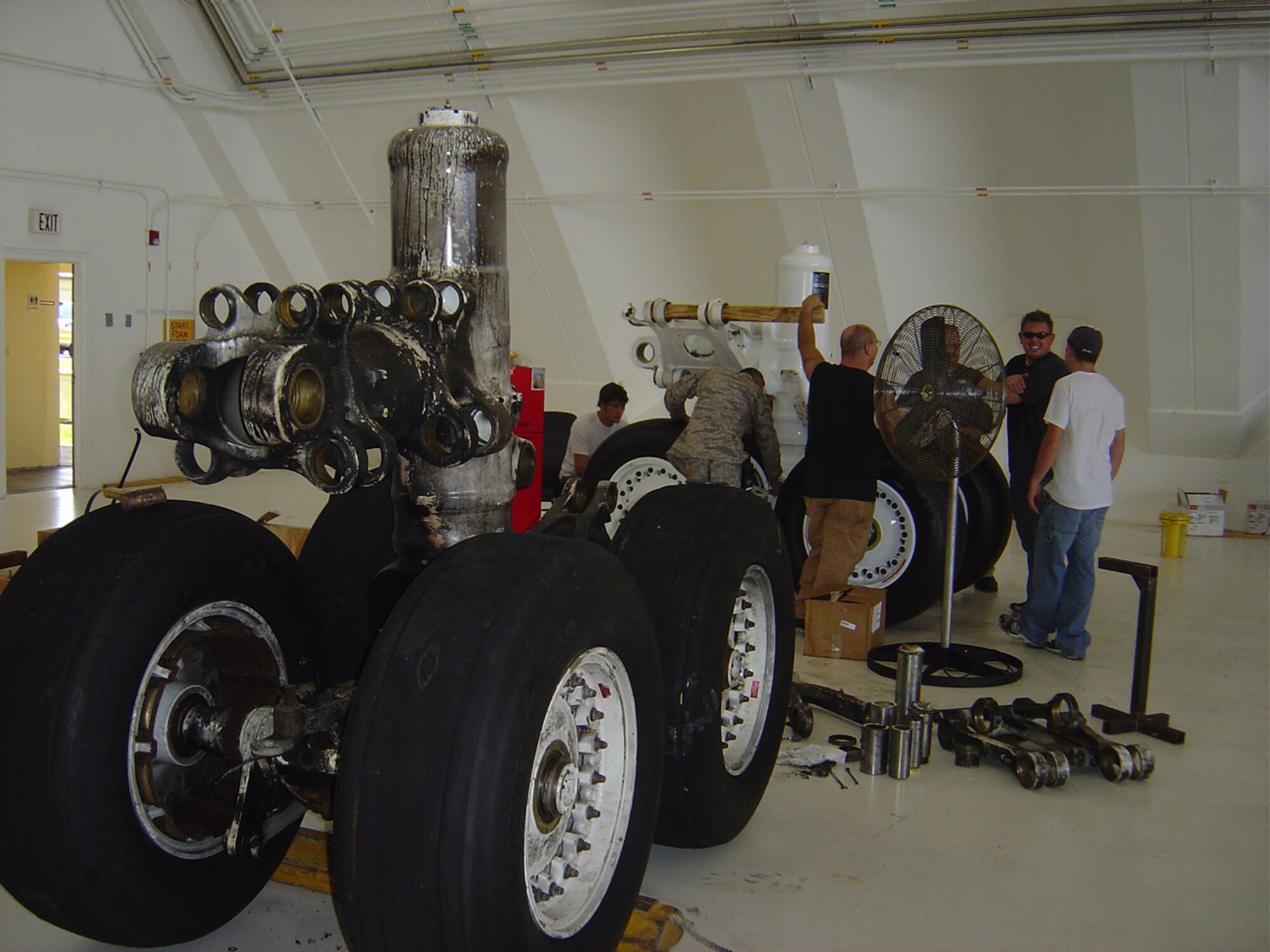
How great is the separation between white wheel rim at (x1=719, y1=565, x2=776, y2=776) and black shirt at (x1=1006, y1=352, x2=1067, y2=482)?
300 centimetres

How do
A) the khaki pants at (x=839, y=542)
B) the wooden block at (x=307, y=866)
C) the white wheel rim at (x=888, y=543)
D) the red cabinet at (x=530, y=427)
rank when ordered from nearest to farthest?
the wooden block at (x=307, y=866) → the khaki pants at (x=839, y=542) → the white wheel rim at (x=888, y=543) → the red cabinet at (x=530, y=427)

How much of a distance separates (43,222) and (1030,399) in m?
8.36

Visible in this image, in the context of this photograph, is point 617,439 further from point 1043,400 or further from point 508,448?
point 508,448

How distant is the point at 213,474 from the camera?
2.23m

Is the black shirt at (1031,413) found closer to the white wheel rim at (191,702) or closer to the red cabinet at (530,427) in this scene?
the red cabinet at (530,427)

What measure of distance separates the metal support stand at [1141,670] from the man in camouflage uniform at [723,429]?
6.06 feet

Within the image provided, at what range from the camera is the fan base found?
4852 mm

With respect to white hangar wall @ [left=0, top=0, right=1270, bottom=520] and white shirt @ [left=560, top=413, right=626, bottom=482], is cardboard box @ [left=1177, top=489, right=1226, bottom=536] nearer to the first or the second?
white hangar wall @ [left=0, top=0, right=1270, bottom=520]

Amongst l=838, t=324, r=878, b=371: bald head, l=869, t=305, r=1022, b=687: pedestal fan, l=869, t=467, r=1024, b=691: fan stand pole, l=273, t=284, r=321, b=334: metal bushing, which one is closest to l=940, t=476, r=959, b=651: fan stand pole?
l=869, t=467, r=1024, b=691: fan stand pole

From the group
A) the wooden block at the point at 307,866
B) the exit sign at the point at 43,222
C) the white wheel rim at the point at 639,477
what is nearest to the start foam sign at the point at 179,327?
the exit sign at the point at 43,222

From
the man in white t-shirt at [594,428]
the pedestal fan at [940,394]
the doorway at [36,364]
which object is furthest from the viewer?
the doorway at [36,364]

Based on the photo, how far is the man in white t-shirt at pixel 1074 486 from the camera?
513 centimetres

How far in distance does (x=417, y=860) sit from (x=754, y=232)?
922 cm

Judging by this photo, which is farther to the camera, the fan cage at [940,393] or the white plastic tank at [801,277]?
the white plastic tank at [801,277]
